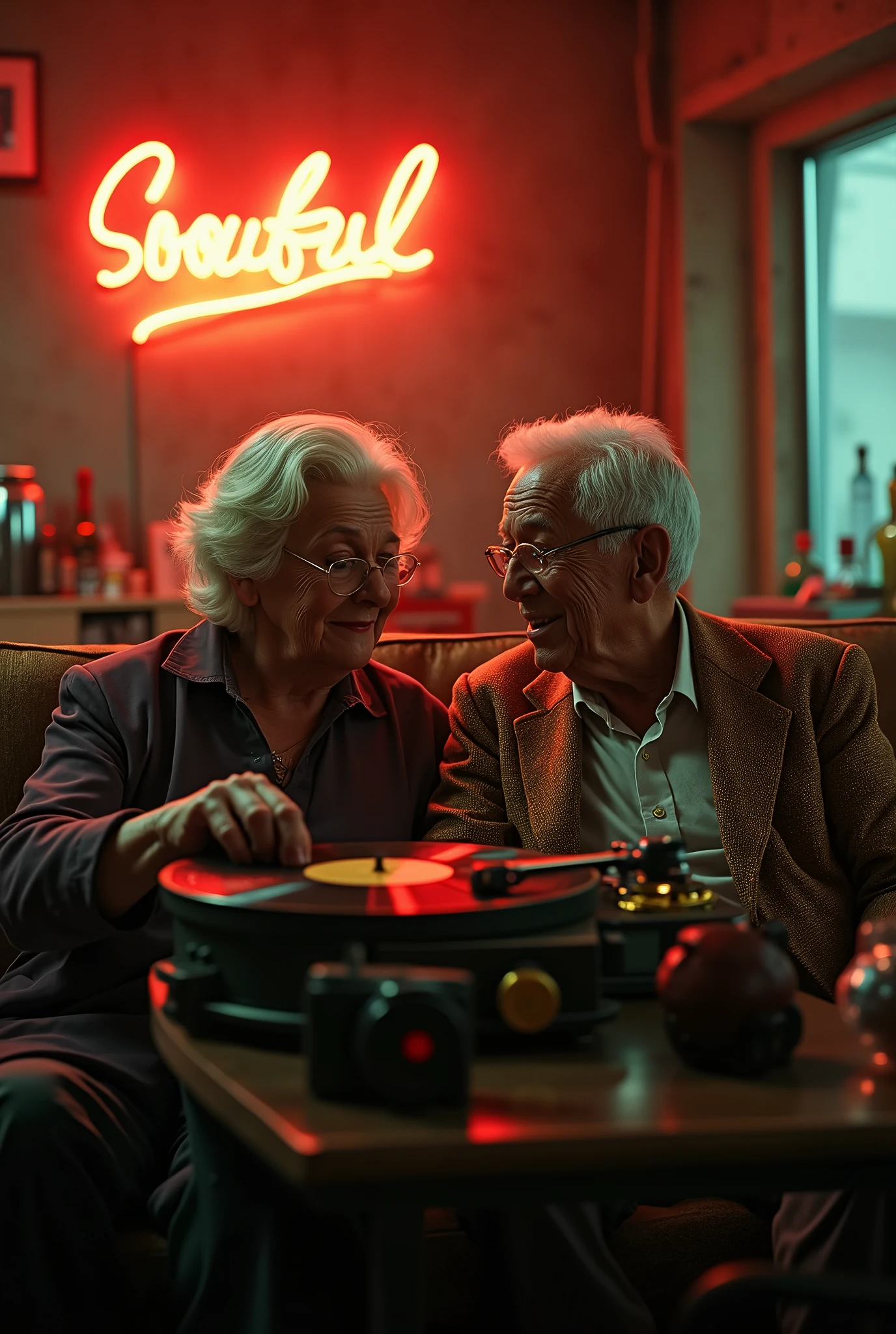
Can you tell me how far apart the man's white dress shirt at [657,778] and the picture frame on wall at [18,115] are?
132 inches

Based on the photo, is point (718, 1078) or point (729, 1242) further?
point (729, 1242)

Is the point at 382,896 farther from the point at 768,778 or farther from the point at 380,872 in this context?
the point at 768,778

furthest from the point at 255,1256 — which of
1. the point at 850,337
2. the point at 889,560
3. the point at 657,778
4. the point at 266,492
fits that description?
the point at 850,337

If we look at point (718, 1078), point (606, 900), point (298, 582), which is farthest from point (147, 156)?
point (718, 1078)

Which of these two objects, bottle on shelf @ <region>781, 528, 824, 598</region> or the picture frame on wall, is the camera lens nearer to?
bottle on shelf @ <region>781, 528, 824, 598</region>

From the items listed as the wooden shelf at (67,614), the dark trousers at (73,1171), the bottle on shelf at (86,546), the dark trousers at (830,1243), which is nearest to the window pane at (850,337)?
the wooden shelf at (67,614)

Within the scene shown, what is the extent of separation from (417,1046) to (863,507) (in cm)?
362

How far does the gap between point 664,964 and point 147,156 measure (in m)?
4.12

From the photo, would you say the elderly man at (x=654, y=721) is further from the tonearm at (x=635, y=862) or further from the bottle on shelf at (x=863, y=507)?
the bottle on shelf at (x=863, y=507)

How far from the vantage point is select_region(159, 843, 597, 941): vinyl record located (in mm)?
950

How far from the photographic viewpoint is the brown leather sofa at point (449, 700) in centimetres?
150

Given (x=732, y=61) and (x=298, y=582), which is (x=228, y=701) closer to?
(x=298, y=582)

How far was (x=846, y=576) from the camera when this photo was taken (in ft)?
12.5

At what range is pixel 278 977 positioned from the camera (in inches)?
37.9
